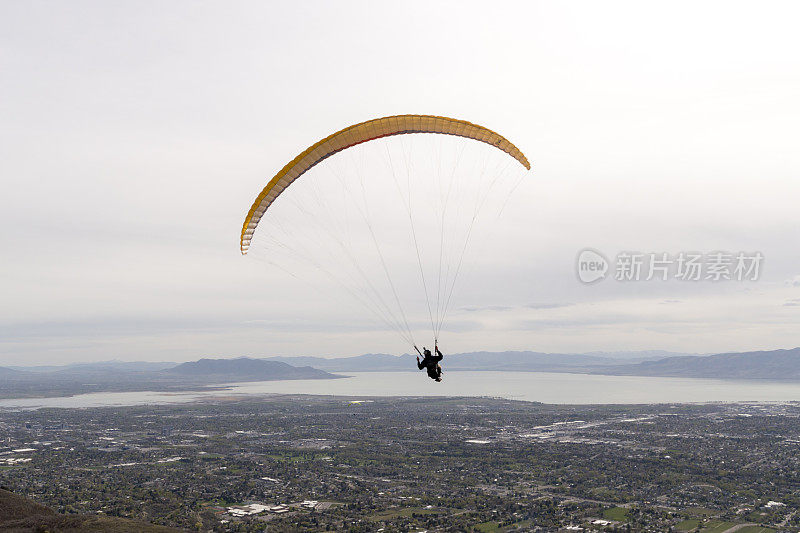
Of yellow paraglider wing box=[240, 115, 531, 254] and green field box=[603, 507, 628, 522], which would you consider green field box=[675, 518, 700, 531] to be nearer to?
green field box=[603, 507, 628, 522]

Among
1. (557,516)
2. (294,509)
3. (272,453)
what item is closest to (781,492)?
(557,516)

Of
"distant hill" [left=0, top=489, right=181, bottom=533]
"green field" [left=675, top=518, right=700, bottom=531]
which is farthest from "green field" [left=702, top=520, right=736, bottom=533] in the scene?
"distant hill" [left=0, top=489, right=181, bottom=533]

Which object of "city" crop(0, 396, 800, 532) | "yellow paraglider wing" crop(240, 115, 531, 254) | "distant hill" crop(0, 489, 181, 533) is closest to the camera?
"yellow paraglider wing" crop(240, 115, 531, 254)

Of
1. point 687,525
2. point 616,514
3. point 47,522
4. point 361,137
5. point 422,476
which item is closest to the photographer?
point 361,137

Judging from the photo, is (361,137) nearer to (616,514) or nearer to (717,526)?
(616,514)

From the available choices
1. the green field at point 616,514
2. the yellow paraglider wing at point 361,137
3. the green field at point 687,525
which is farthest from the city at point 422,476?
the yellow paraglider wing at point 361,137

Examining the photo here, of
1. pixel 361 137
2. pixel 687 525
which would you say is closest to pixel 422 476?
pixel 687 525
